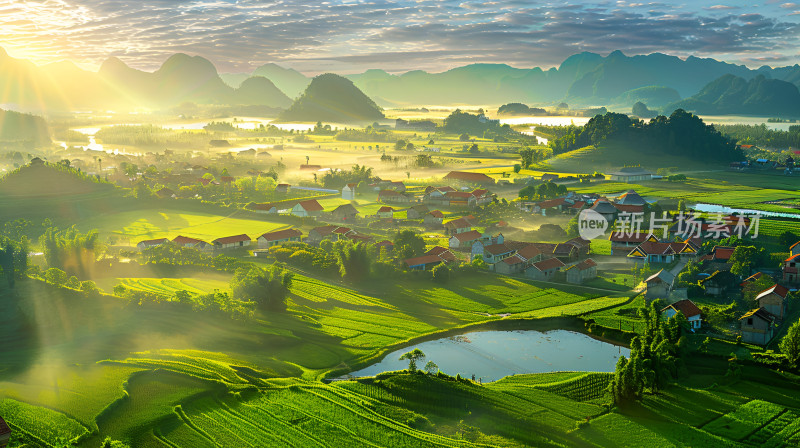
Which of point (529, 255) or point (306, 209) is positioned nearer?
point (529, 255)

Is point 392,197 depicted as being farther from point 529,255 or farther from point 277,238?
point 529,255

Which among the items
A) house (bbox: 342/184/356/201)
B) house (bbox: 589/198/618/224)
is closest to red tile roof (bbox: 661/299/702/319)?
house (bbox: 589/198/618/224)

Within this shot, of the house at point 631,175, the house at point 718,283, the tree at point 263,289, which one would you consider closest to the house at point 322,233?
the tree at point 263,289

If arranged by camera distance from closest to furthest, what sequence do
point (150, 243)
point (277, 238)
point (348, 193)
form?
1. point (150, 243)
2. point (277, 238)
3. point (348, 193)

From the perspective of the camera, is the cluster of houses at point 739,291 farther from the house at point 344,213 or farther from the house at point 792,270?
the house at point 344,213

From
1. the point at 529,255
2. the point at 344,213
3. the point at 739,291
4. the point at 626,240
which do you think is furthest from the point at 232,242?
the point at 739,291

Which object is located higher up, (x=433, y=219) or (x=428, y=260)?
(x=433, y=219)

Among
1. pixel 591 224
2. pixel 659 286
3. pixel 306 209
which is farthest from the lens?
pixel 306 209
